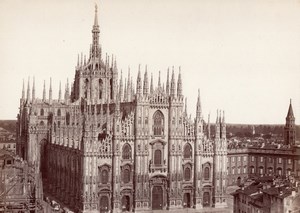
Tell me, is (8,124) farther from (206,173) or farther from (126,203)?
(206,173)

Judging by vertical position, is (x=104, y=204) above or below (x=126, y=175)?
below

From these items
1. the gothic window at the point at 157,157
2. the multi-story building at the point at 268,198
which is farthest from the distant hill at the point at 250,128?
the gothic window at the point at 157,157

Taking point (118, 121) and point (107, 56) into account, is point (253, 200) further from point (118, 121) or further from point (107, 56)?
point (107, 56)

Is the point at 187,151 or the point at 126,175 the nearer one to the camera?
the point at 126,175

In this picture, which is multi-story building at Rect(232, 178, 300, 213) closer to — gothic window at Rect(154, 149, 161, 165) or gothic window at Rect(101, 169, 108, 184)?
gothic window at Rect(154, 149, 161, 165)

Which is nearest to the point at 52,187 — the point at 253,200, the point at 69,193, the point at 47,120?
the point at 69,193

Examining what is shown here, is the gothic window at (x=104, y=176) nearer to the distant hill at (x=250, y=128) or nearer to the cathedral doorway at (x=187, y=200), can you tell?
the cathedral doorway at (x=187, y=200)

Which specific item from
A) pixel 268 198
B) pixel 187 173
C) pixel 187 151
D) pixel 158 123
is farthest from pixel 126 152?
pixel 268 198

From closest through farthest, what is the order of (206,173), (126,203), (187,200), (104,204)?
(104,204) → (126,203) → (187,200) → (206,173)
